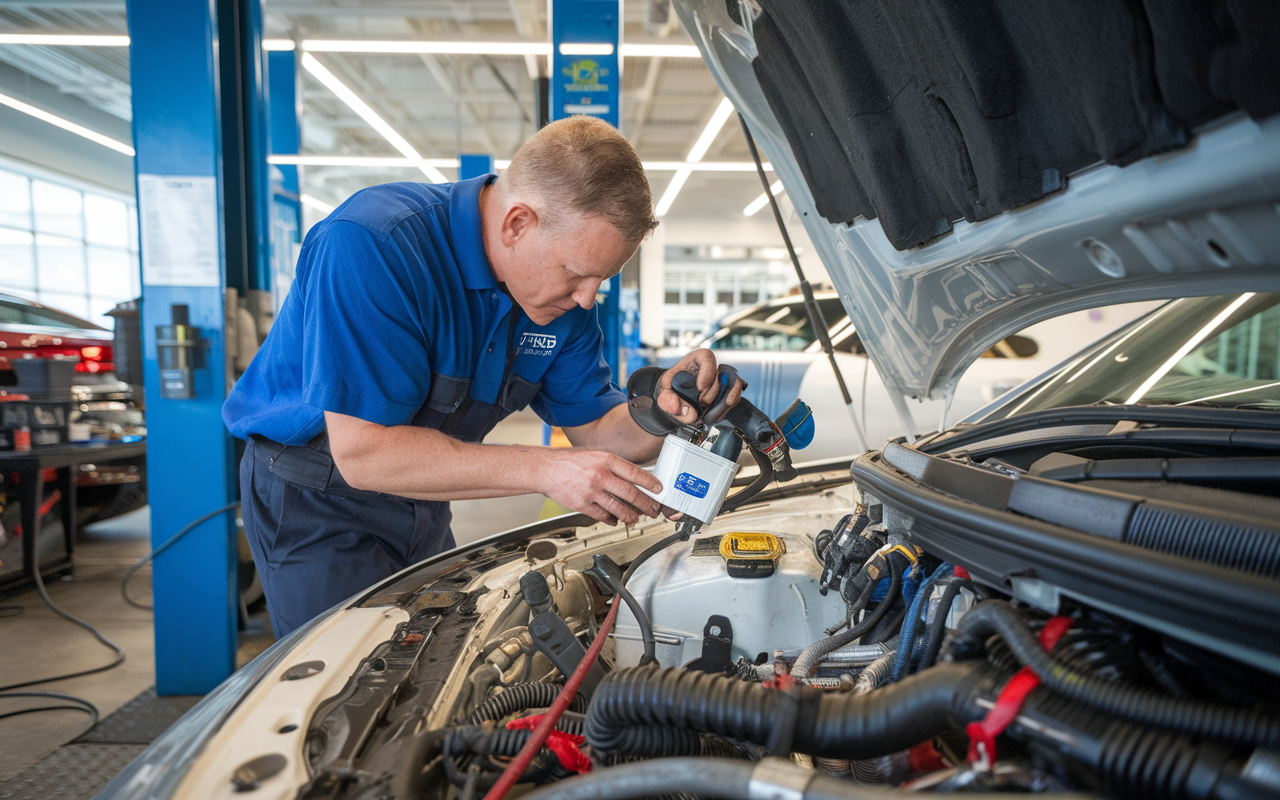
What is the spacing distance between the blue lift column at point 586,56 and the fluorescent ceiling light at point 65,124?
7760mm

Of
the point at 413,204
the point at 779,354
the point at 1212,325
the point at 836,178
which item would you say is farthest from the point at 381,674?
the point at 779,354

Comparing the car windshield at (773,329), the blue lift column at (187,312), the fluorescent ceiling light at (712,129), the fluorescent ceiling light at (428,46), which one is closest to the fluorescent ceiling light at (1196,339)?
the blue lift column at (187,312)

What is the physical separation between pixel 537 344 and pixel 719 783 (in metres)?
1.21

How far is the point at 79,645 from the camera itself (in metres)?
3.01

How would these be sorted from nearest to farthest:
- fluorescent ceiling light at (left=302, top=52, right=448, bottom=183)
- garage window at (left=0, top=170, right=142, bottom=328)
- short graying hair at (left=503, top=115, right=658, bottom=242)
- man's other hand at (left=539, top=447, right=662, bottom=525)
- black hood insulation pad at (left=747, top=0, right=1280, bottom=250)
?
1. black hood insulation pad at (left=747, top=0, right=1280, bottom=250)
2. man's other hand at (left=539, top=447, right=662, bottom=525)
3. short graying hair at (left=503, top=115, right=658, bottom=242)
4. fluorescent ceiling light at (left=302, top=52, right=448, bottom=183)
5. garage window at (left=0, top=170, right=142, bottom=328)

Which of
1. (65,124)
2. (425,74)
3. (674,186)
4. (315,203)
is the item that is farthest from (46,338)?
(315,203)

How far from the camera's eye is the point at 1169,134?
0.71 metres

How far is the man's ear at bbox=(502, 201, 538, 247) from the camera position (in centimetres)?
137

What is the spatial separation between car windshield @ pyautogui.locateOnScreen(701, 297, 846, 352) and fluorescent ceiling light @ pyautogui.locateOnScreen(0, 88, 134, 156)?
28.0ft

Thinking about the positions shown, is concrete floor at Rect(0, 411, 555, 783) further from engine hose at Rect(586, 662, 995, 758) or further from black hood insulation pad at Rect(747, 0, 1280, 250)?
black hood insulation pad at Rect(747, 0, 1280, 250)


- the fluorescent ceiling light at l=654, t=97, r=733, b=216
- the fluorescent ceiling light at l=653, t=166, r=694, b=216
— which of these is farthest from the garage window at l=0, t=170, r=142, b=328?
the fluorescent ceiling light at l=653, t=166, r=694, b=216

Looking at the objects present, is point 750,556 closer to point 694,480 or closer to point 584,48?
point 694,480

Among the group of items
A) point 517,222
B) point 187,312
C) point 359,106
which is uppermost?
point 359,106

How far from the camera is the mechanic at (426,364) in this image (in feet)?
4.20
